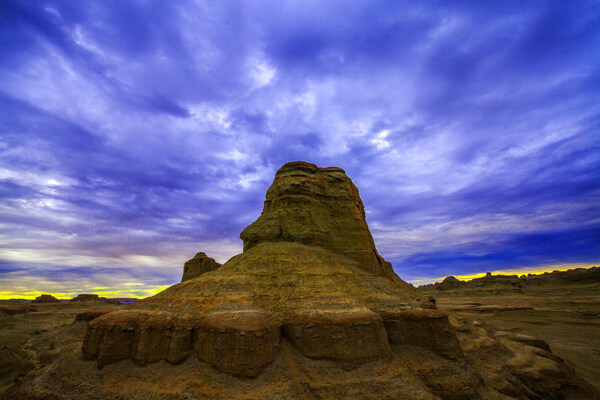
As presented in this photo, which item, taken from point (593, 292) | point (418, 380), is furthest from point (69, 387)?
point (593, 292)

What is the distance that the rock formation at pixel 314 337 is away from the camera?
522 inches

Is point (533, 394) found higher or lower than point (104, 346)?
lower

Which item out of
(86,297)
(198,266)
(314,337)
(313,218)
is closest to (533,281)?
(313,218)

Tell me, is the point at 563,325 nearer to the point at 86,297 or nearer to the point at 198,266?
the point at 198,266

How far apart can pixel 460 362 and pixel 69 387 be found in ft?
76.5

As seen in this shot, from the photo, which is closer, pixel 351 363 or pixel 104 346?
pixel 351 363

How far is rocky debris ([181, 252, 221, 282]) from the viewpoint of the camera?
43188 millimetres

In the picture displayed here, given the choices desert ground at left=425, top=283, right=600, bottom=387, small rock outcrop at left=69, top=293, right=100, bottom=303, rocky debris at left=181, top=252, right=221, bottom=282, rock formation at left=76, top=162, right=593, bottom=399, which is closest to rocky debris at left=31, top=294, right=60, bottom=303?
small rock outcrop at left=69, top=293, right=100, bottom=303

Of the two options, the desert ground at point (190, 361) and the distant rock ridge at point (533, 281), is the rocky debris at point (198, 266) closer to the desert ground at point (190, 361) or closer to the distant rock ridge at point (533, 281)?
the desert ground at point (190, 361)

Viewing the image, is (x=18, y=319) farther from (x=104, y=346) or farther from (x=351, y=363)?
(x=351, y=363)

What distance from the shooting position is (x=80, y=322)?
1050 inches

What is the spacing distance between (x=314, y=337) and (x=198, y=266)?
34.6m

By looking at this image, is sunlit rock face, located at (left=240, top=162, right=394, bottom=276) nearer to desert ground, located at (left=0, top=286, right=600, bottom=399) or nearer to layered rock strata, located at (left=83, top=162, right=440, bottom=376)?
layered rock strata, located at (left=83, top=162, right=440, bottom=376)

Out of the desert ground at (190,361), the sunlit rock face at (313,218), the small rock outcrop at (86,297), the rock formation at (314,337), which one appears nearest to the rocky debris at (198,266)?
the desert ground at (190,361)
